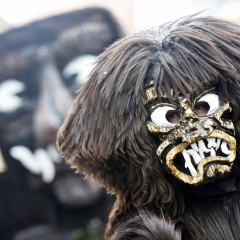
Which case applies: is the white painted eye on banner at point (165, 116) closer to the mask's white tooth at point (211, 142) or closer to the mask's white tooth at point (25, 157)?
the mask's white tooth at point (211, 142)

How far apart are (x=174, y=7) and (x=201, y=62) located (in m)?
0.97

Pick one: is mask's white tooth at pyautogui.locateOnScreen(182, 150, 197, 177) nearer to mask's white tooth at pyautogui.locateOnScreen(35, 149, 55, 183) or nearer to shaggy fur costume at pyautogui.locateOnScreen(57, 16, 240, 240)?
shaggy fur costume at pyautogui.locateOnScreen(57, 16, 240, 240)

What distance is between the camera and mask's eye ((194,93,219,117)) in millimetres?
745

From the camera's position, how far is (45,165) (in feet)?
5.44

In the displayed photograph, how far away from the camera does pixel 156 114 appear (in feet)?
2.45

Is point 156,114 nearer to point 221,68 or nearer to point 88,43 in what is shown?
point 221,68

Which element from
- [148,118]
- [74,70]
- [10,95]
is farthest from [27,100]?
[148,118]

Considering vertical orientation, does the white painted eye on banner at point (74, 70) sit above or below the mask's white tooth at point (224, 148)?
above

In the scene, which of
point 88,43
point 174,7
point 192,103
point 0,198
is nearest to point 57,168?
point 0,198

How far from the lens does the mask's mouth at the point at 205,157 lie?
29.1 inches

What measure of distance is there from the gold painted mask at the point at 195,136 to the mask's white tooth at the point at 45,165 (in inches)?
37.2

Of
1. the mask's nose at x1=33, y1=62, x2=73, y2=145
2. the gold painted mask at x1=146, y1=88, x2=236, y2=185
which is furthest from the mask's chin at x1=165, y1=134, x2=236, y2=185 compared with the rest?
the mask's nose at x1=33, y1=62, x2=73, y2=145

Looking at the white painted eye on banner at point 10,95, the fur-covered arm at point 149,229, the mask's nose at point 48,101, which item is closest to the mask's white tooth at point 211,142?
the fur-covered arm at point 149,229

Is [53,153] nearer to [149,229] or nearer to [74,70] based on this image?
[74,70]
